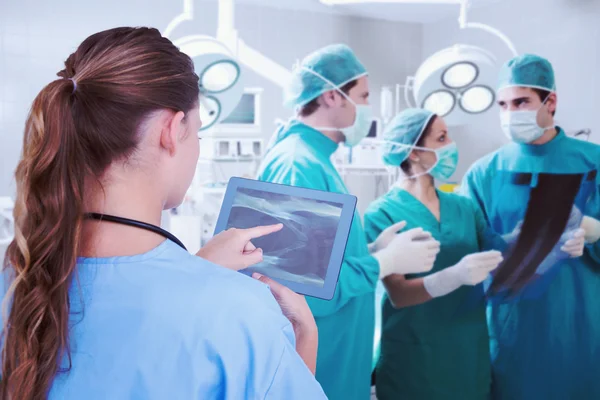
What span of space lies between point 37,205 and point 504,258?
2039 millimetres

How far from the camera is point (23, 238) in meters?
0.72

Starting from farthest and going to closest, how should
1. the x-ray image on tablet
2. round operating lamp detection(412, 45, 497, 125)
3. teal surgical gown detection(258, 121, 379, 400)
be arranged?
round operating lamp detection(412, 45, 497, 125) → teal surgical gown detection(258, 121, 379, 400) → the x-ray image on tablet

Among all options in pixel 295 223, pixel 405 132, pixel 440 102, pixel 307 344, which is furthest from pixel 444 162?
pixel 307 344

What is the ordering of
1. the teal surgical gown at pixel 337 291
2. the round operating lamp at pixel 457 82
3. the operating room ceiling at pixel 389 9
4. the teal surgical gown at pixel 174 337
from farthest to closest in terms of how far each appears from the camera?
1. the operating room ceiling at pixel 389 9
2. the round operating lamp at pixel 457 82
3. the teal surgical gown at pixel 337 291
4. the teal surgical gown at pixel 174 337

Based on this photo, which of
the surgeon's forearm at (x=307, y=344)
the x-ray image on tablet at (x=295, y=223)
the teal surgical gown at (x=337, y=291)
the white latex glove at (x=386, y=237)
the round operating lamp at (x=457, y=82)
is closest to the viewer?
the surgeon's forearm at (x=307, y=344)

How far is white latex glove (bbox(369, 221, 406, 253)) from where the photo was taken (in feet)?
Answer: 6.93

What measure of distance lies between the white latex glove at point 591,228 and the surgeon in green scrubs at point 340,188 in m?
0.67

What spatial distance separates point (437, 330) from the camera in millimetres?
2197

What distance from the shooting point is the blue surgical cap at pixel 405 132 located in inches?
88.4

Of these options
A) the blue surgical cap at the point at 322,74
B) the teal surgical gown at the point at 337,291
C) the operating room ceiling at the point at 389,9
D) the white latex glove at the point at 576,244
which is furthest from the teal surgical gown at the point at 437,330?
the operating room ceiling at the point at 389,9

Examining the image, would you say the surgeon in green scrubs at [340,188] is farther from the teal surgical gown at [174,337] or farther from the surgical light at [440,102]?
the teal surgical gown at [174,337]

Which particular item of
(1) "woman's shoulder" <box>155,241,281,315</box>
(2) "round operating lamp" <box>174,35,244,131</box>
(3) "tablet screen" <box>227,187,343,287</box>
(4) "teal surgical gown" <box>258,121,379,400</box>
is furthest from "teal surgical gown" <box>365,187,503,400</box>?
(1) "woman's shoulder" <box>155,241,281,315</box>

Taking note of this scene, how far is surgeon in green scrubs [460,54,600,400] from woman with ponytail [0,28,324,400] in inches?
Result: 72.7

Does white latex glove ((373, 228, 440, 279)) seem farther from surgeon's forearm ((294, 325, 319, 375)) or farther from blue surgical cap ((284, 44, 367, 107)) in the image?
surgeon's forearm ((294, 325, 319, 375))
